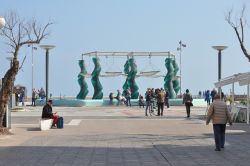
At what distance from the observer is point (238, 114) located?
29.0m

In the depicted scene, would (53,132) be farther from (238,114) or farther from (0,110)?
(238,114)

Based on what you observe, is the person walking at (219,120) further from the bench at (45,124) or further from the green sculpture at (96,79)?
the green sculpture at (96,79)

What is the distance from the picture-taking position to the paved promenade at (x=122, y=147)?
13.2 metres

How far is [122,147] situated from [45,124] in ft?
24.7

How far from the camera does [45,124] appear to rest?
915 inches

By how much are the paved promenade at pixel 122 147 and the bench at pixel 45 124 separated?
34 cm

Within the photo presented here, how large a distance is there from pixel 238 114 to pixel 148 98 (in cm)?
681

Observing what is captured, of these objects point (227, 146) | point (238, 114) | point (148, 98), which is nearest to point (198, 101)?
point (148, 98)

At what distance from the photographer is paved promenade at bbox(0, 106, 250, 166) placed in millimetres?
13180

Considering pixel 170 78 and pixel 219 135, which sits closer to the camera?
pixel 219 135

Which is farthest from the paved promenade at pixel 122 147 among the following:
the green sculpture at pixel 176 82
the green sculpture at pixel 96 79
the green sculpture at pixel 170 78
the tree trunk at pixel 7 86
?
the green sculpture at pixel 176 82

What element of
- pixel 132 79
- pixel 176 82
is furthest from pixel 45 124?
pixel 176 82

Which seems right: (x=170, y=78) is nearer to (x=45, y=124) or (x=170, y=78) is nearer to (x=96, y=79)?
(x=96, y=79)

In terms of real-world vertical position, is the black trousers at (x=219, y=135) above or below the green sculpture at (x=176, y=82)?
below
